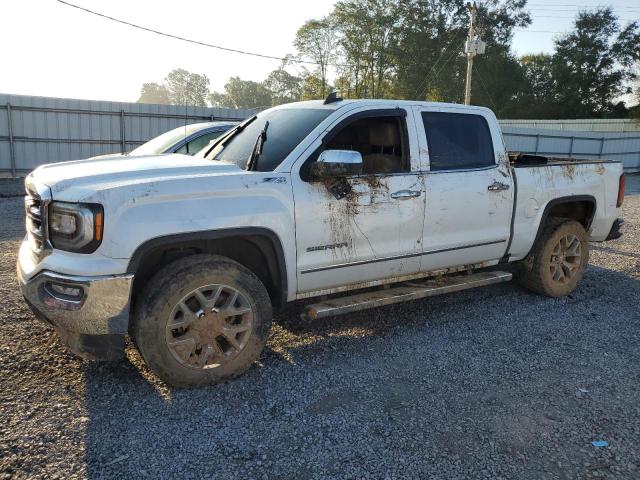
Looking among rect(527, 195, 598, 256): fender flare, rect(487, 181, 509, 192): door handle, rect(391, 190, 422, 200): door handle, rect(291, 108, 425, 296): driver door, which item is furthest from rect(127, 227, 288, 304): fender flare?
rect(527, 195, 598, 256): fender flare

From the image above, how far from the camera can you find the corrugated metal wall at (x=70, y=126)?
16.2m

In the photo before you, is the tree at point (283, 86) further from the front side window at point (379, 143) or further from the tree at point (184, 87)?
the front side window at point (379, 143)

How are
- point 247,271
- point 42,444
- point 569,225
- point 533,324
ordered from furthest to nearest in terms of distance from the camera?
1. point 569,225
2. point 533,324
3. point 247,271
4. point 42,444

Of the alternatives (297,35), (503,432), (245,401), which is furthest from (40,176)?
(297,35)

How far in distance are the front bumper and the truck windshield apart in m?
1.38

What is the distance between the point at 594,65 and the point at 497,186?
53.2 metres

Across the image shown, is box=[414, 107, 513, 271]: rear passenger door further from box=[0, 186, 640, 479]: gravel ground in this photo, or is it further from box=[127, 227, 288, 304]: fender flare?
box=[127, 227, 288, 304]: fender flare

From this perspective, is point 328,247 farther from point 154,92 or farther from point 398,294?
point 154,92

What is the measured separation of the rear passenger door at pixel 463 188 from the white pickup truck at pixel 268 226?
14mm

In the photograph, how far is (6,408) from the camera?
3.27 meters

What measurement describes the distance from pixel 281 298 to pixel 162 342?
0.93 m

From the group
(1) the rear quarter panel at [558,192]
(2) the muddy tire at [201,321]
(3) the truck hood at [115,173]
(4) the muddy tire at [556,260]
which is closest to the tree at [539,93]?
(1) the rear quarter panel at [558,192]

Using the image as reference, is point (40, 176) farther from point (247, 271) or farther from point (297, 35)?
point (297, 35)

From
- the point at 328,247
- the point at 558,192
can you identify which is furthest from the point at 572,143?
the point at 328,247
